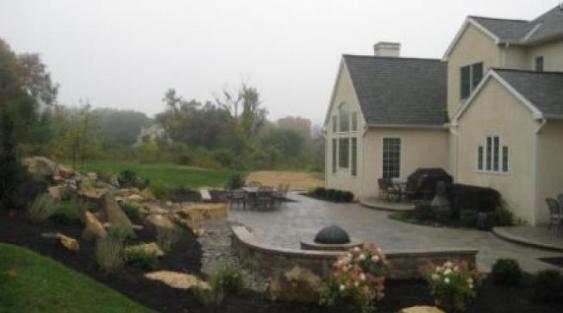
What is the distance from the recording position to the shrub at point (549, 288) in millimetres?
7504

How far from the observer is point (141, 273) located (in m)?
7.96

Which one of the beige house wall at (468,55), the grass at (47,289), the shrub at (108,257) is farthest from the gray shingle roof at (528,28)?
the grass at (47,289)

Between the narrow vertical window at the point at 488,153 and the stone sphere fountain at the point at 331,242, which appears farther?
the narrow vertical window at the point at 488,153

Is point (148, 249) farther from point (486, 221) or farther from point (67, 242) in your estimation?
point (486, 221)

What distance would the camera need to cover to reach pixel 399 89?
2383 centimetres

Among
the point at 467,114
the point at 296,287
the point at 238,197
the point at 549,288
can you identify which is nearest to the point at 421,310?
the point at 296,287

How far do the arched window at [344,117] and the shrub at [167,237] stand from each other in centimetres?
1344

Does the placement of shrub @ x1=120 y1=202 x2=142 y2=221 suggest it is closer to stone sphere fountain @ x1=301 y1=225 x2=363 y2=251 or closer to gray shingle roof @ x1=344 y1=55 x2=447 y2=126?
stone sphere fountain @ x1=301 y1=225 x2=363 y2=251

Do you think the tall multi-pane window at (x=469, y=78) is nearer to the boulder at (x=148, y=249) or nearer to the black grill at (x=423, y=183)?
the black grill at (x=423, y=183)

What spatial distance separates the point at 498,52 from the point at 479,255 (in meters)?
10.2

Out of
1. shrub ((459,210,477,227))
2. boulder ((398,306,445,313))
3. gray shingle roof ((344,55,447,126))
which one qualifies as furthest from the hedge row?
boulder ((398,306,445,313))

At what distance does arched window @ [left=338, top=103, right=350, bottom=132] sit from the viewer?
24.4 meters

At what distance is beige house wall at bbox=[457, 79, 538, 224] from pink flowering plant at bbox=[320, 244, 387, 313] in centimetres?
886

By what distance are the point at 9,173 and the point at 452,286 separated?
772cm
